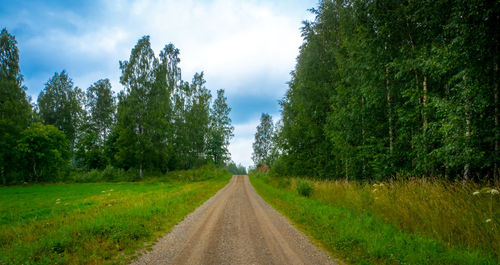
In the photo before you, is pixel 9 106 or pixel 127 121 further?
pixel 127 121

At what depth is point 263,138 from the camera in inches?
2429

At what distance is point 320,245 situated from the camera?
5449 mm

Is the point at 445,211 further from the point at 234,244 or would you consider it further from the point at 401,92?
the point at 401,92

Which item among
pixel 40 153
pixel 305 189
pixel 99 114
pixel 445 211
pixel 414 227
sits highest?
pixel 99 114

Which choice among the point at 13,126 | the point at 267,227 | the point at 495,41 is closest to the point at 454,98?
the point at 495,41

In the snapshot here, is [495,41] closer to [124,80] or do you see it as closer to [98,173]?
[124,80]

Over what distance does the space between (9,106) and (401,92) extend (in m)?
45.4

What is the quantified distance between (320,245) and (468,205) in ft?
14.6

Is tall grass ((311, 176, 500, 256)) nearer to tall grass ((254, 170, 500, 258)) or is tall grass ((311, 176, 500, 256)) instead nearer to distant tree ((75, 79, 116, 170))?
tall grass ((254, 170, 500, 258))

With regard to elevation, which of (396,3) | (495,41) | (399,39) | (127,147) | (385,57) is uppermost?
(396,3)

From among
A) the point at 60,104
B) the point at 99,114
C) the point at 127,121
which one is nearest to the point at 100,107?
the point at 99,114

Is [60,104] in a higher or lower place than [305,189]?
higher

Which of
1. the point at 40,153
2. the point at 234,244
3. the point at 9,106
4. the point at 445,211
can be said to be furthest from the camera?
the point at 40,153

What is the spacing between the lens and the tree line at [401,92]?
6723 millimetres
